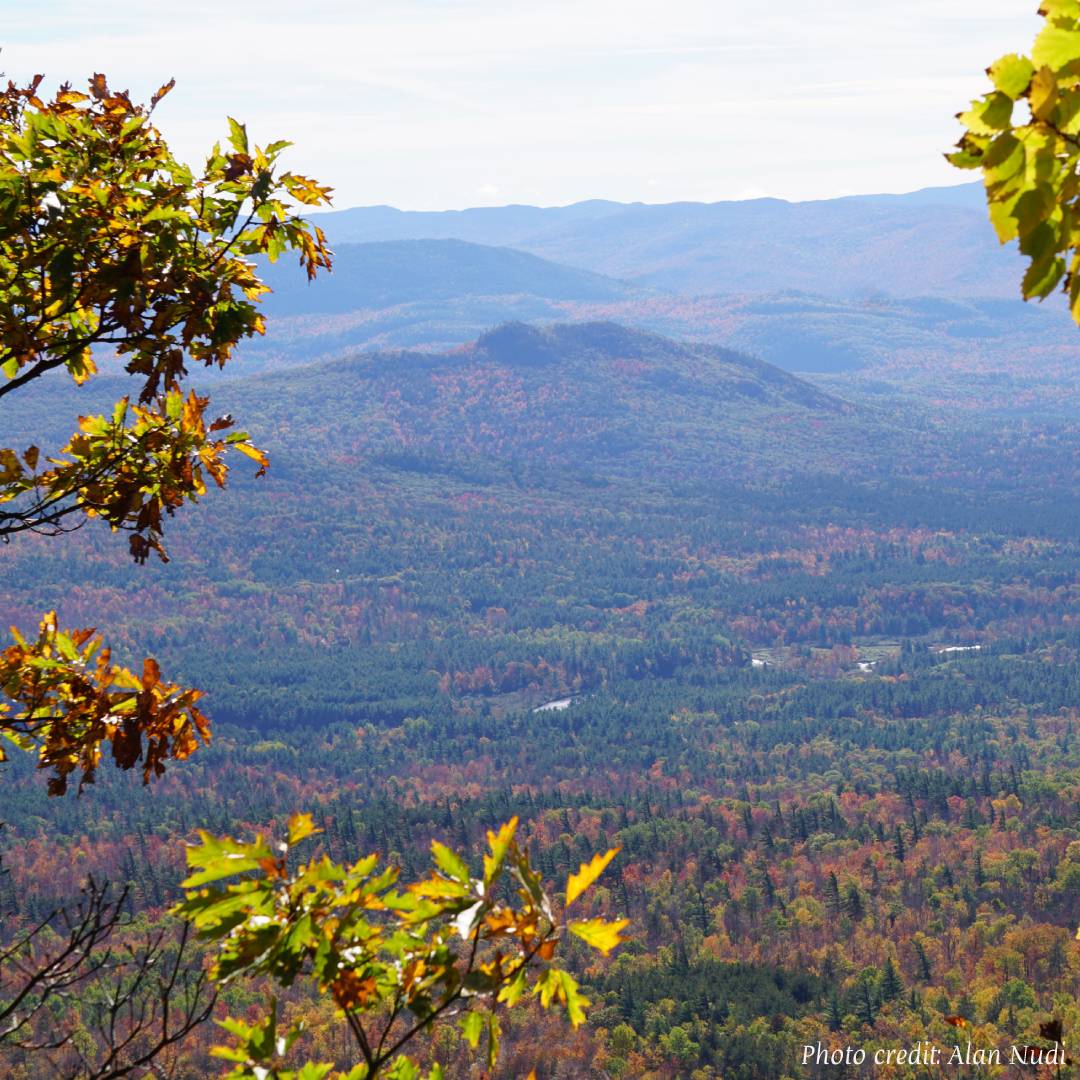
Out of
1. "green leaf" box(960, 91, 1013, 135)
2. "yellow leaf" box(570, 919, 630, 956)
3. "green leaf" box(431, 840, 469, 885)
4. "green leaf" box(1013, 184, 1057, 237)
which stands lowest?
"yellow leaf" box(570, 919, 630, 956)

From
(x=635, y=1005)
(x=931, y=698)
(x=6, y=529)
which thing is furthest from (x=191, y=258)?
(x=931, y=698)

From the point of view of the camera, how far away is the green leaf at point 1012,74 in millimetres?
3189

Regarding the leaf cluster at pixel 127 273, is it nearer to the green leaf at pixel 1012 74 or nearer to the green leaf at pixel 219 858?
the green leaf at pixel 219 858

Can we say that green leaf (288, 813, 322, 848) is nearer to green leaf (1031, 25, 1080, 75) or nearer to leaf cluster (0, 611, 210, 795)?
leaf cluster (0, 611, 210, 795)

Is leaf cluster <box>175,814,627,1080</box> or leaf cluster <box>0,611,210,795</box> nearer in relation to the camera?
leaf cluster <box>175,814,627,1080</box>

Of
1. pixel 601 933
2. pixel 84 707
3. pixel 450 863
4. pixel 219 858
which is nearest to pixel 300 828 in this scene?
pixel 219 858

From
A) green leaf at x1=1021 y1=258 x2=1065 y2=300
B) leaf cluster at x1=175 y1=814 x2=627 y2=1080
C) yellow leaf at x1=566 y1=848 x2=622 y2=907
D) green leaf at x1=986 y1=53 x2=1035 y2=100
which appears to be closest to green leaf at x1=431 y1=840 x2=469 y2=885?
leaf cluster at x1=175 y1=814 x2=627 y2=1080

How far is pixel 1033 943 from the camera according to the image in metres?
71.1

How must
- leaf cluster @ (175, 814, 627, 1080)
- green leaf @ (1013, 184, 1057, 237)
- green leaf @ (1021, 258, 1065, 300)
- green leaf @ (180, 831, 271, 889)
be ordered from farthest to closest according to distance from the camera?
1. leaf cluster @ (175, 814, 627, 1080)
2. green leaf @ (180, 831, 271, 889)
3. green leaf @ (1021, 258, 1065, 300)
4. green leaf @ (1013, 184, 1057, 237)

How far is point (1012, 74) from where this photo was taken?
3207mm

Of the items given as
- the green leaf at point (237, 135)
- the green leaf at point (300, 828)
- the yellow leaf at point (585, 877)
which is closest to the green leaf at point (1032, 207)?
the yellow leaf at point (585, 877)

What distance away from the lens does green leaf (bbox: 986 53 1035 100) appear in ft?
10.5

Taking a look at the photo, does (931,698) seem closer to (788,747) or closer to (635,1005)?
(788,747)

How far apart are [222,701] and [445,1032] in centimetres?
13110
